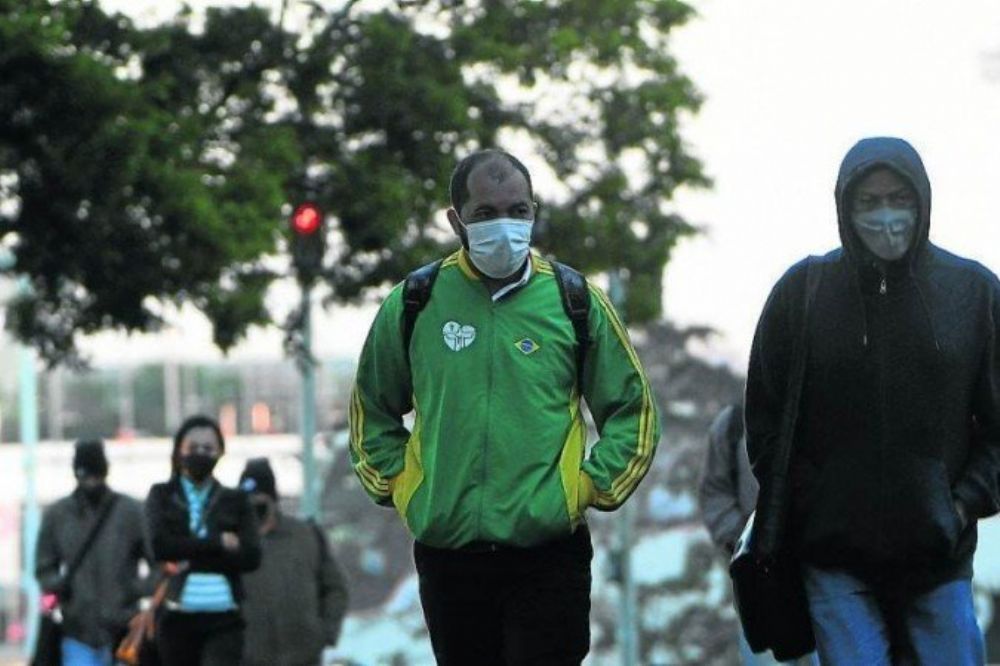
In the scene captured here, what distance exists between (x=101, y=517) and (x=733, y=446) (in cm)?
433

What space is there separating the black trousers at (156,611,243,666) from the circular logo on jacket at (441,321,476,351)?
17.0ft

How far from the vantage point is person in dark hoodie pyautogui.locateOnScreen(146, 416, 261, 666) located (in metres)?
12.7

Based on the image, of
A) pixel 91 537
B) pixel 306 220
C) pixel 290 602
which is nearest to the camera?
pixel 290 602

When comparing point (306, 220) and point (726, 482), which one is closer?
point (726, 482)

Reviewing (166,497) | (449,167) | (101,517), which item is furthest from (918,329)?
(449,167)

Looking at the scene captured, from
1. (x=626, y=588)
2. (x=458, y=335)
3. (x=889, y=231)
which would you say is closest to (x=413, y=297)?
(x=458, y=335)

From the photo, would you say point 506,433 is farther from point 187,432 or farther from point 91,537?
point 91,537

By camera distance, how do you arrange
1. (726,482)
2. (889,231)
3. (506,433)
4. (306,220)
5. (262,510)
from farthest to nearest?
(306,220), (262,510), (726,482), (506,433), (889,231)

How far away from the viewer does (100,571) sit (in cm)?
1547

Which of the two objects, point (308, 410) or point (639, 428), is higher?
point (308, 410)

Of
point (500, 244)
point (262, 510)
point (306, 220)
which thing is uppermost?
point (306, 220)

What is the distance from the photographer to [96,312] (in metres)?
22.9

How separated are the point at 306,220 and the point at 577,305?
15.3m

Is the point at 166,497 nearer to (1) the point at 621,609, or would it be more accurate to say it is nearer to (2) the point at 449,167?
(2) the point at 449,167
